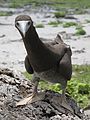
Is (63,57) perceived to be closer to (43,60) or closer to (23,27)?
(43,60)

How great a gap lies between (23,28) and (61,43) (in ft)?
5.39

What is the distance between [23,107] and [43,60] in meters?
0.69

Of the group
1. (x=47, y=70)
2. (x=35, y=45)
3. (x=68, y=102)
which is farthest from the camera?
(x=68, y=102)

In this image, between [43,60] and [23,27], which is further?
[43,60]

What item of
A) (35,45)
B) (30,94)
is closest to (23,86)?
(30,94)

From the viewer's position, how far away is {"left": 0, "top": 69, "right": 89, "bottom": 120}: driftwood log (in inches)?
238

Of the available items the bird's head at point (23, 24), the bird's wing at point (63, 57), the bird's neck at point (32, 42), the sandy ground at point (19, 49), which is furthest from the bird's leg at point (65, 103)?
the sandy ground at point (19, 49)

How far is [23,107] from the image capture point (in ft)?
20.3

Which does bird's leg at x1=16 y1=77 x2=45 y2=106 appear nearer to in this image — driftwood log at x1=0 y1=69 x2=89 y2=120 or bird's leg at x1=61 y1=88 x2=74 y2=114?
driftwood log at x1=0 y1=69 x2=89 y2=120

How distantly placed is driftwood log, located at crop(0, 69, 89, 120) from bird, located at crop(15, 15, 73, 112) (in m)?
0.10

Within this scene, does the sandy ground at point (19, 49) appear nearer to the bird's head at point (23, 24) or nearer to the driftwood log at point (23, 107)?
the driftwood log at point (23, 107)

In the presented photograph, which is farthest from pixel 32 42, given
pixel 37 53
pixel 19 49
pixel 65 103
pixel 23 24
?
pixel 19 49

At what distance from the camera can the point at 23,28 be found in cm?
534

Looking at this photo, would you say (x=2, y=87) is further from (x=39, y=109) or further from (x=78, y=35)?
(x=78, y=35)
